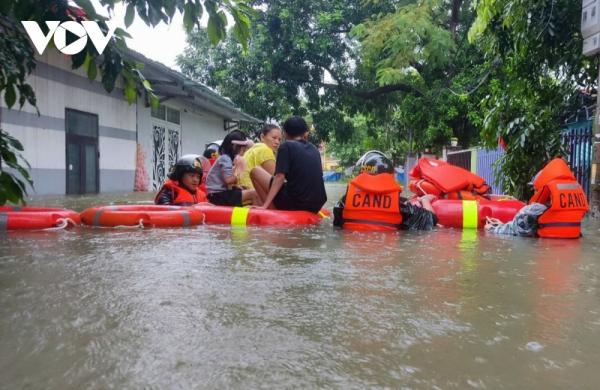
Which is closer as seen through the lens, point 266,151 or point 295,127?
point 295,127

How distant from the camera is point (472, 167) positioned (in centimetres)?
1523

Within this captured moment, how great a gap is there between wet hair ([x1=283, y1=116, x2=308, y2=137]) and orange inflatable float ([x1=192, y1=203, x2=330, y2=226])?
0.93 m

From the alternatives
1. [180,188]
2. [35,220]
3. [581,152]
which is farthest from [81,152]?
[581,152]

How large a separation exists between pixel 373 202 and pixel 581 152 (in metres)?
4.87

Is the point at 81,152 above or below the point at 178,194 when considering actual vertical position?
above

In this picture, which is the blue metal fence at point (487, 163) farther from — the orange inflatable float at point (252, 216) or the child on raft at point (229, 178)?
the orange inflatable float at point (252, 216)

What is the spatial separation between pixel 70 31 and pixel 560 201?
175 inches

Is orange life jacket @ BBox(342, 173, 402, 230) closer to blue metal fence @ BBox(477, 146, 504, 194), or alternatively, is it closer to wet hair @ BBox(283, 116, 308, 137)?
wet hair @ BBox(283, 116, 308, 137)

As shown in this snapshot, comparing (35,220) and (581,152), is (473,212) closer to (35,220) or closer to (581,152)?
(581,152)

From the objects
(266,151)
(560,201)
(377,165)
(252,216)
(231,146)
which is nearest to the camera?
(560,201)

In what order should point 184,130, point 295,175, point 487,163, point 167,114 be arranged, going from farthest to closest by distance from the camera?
point 184,130
point 167,114
point 487,163
point 295,175

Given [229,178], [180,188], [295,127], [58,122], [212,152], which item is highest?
[58,122]

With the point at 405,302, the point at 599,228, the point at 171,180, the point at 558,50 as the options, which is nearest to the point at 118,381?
the point at 405,302

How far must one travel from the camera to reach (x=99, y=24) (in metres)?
2.54
